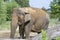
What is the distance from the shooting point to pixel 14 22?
751cm

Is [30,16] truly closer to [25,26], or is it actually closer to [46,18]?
[25,26]

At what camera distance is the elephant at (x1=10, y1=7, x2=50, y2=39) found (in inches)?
300

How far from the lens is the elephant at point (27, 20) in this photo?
761 cm

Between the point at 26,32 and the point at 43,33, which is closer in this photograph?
the point at 43,33

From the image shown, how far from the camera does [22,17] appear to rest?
7.89 metres

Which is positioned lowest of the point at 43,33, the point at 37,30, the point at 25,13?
the point at 37,30

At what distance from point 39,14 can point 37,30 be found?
47 cm

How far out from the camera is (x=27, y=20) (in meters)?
8.02

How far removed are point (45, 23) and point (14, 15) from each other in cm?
194

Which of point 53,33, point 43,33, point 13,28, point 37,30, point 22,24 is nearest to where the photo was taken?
point 43,33

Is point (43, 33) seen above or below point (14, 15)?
above

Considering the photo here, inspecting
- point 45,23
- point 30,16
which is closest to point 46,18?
point 45,23

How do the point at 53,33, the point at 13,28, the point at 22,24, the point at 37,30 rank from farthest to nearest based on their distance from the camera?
the point at 37,30, the point at 22,24, the point at 13,28, the point at 53,33

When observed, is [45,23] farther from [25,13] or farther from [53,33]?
[53,33]
